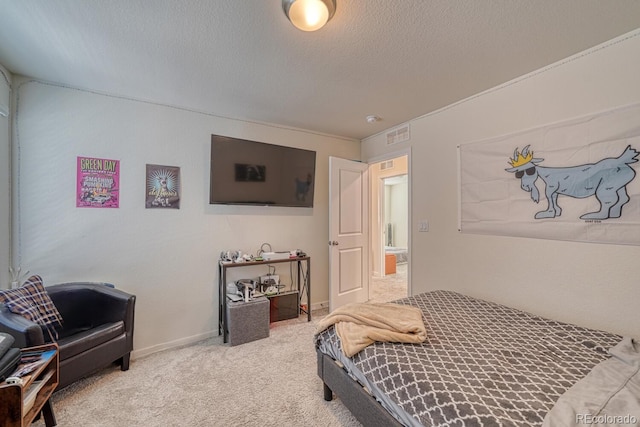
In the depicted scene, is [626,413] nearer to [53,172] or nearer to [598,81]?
[598,81]

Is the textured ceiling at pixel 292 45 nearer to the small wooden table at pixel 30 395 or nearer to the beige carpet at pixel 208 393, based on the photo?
the small wooden table at pixel 30 395

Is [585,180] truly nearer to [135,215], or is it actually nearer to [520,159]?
[520,159]

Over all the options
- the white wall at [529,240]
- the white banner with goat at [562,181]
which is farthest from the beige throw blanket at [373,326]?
the white banner with goat at [562,181]

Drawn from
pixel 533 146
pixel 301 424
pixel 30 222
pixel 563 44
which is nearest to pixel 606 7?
pixel 563 44

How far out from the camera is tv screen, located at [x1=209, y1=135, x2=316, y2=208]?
2783 millimetres

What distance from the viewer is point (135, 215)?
2.49 m

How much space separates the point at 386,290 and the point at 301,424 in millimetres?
3193

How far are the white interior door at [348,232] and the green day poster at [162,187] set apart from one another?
179 centimetres

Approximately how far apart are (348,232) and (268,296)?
1.36 m

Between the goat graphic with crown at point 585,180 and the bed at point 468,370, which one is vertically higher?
the goat graphic with crown at point 585,180

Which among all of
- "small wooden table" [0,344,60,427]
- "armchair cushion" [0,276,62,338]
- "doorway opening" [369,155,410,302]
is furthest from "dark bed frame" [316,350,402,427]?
"doorway opening" [369,155,410,302]

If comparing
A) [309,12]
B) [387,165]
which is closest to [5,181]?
[309,12]

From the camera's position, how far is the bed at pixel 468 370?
3.34 feet

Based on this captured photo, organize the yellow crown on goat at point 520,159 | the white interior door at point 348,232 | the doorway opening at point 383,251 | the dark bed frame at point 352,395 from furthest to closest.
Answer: the doorway opening at point 383,251, the white interior door at point 348,232, the yellow crown on goat at point 520,159, the dark bed frame at point 352,395
